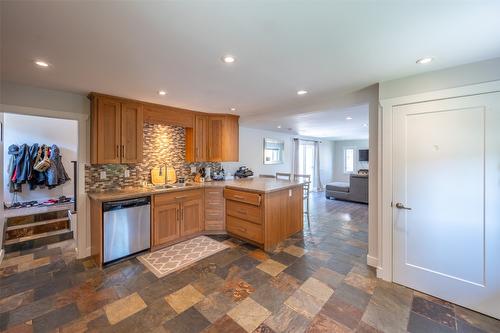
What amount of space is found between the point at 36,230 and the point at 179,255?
2.69 m

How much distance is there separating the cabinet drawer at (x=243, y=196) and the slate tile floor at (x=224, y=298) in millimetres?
768

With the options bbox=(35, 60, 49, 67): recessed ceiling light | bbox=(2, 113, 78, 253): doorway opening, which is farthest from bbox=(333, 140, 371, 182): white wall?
bbox=(35, 60, 49, 67): recessed ceiling light

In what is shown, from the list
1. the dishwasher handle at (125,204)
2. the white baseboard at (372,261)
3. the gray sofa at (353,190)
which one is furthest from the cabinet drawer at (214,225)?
the gray sofa at (353,190)

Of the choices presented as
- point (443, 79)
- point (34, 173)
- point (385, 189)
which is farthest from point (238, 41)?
point (34, 173)

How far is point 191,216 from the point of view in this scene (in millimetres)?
3518

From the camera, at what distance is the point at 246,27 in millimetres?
1396

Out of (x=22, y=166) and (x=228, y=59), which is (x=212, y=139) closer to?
(x=228, y=59)

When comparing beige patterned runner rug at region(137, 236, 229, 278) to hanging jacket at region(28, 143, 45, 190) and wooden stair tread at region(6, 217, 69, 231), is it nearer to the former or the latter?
wooden stair tread at region(6, 217, 69, 231)

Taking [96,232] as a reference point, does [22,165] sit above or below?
above

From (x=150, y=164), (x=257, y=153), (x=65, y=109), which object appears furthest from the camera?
(x=257, y=153)

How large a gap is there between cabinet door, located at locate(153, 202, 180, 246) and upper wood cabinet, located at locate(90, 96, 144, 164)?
0.87 meters

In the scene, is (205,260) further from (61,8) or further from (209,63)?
(61,8)

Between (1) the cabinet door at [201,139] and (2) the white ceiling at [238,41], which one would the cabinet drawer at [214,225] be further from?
(2) the white ceiling at [238,41]

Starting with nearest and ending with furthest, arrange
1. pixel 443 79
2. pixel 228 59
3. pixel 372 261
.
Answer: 1. pixel 228 59
2. pixel 443 79
3. pixel 372 261
